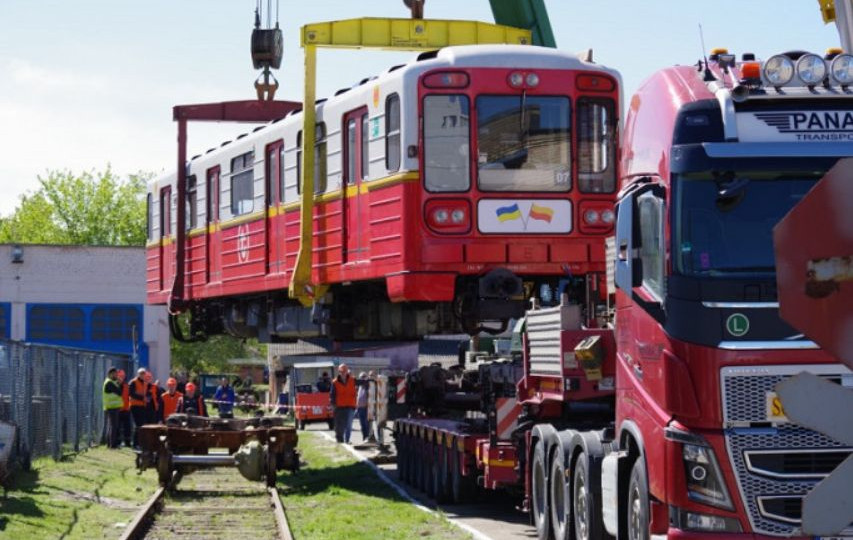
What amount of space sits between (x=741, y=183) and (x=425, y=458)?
1125 cm

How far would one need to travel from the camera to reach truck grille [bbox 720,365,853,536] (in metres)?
8.74

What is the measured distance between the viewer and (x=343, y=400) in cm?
2908

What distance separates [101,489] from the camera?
20.6 meters

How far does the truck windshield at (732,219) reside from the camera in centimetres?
891

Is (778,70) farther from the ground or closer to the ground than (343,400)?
farther from the ground

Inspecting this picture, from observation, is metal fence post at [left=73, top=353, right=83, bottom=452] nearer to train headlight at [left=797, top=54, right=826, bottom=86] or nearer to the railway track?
the railway track

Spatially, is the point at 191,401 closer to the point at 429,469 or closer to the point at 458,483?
the point at 429,469

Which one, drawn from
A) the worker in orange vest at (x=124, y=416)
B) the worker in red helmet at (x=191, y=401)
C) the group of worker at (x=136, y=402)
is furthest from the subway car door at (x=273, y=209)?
the worker in orange vest at (x=124, y=416)

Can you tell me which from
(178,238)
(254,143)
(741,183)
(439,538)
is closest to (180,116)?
(178,238)

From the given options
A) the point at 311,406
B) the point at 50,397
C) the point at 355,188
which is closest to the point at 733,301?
the point at 355,188

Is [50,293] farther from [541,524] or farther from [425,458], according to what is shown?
[541,524]

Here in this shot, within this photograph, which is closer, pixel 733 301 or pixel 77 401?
pixel 733 301

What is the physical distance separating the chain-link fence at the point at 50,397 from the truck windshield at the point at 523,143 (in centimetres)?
723

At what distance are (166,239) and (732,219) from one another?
19.3 metres
